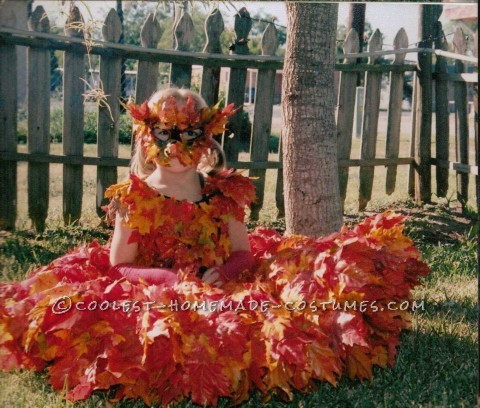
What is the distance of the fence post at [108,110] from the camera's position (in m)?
4.30

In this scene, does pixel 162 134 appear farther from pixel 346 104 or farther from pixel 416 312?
pixel 346 104

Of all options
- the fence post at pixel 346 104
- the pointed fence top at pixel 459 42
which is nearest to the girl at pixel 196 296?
the fence post at pixel 346 104

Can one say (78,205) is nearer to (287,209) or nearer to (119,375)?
(287,209)

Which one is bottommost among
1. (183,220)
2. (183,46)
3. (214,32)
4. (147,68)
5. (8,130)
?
(183,220)

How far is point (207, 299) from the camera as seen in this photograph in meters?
2.13

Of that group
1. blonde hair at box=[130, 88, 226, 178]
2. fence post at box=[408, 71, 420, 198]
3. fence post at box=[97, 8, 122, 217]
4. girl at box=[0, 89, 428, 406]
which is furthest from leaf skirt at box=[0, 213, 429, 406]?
fence post at box=[408, 71, 420, 198]

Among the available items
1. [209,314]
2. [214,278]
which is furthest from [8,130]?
[209,314]

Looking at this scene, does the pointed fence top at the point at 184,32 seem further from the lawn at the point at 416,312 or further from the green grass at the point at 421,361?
the green grass at the point at 421,361

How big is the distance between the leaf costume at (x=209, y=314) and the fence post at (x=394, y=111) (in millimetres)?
3024

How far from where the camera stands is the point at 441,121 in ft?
17.4

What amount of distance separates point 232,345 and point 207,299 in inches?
7.7

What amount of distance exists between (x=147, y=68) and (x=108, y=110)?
0.40 meters

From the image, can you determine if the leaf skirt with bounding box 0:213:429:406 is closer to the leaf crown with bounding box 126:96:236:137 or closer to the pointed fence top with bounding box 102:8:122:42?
the leaf crown with bounding box 126:96:236:137

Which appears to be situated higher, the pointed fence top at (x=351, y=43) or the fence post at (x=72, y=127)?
the pointed fence top at (x=351, y=43)
